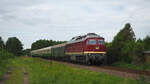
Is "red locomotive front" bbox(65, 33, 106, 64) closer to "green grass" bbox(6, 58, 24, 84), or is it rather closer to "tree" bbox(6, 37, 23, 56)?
"green grass" bbox(6, 58, 24, 84)

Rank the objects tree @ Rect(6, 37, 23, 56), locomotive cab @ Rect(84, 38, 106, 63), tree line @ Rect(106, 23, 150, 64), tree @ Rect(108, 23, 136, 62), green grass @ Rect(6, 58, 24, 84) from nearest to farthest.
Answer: green grass @ Rect(6, 58, 24, 84), tree line @ Rect(106, 23, 150, 64), locomotive cab @ Rect(84, 38, 106, 63), tree @ Rect(108, 23, 136, 62), tree @ Rect(6, 37, 23, 56)

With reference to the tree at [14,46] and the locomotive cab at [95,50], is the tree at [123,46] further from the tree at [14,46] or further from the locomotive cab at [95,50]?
the tree at [14,46]

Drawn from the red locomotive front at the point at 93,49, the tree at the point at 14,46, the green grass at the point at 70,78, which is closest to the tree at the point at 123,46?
the red locomotive front at the point at 93,49

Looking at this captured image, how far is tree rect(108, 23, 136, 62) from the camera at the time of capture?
2482 cm

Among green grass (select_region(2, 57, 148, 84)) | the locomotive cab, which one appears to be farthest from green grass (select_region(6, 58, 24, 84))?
the locomotive cab

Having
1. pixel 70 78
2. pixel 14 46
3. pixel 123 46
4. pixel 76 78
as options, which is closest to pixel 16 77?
pixel 70 78

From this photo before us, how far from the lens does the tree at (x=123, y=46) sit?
24.8m

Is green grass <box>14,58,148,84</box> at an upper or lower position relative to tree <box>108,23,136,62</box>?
lower

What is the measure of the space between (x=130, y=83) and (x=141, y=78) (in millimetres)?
653

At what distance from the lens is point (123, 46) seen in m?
27.4

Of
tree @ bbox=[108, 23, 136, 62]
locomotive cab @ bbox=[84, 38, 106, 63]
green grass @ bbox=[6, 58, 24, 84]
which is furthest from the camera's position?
tree @ bbox=[108, 23, 136, 62]

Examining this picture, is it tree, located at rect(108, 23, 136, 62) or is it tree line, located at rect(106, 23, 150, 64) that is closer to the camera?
tree line, located at rect(106, 23, 150, 64)

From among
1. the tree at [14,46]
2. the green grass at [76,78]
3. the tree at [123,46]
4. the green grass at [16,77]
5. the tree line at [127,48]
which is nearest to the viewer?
the green grass at [76,78]

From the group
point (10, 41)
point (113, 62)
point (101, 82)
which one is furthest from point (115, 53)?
point (10, 41)
